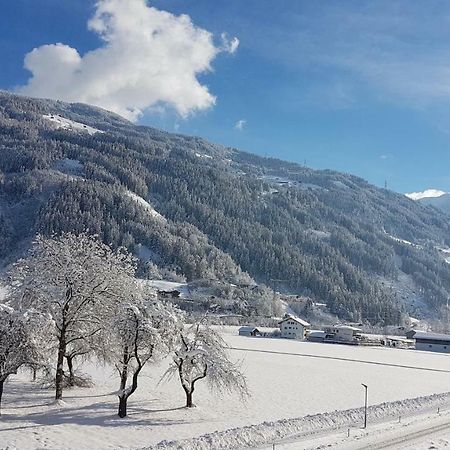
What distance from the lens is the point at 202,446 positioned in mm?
27547

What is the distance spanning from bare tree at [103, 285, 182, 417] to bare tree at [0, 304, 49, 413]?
17.6 ft

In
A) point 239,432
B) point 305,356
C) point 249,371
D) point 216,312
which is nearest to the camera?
point 239,432

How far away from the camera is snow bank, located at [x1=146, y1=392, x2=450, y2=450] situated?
27.8 m

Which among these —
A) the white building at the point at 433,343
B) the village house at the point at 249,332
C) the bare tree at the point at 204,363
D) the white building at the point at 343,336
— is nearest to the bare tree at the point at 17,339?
the bare tree at the point at 204,363

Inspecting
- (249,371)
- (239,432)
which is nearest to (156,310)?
(239,432)

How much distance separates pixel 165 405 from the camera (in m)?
39.0

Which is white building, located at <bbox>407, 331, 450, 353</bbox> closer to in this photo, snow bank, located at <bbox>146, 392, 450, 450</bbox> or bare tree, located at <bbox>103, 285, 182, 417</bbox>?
snow bank, located at <bbox>146, 392, 450, 450</bbox>

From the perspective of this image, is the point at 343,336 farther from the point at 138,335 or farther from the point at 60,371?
the point at 138,335

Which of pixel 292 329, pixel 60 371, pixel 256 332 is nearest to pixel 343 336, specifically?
pixel 292 329

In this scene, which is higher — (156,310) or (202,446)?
(156,310)

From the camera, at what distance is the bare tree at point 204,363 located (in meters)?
37.6

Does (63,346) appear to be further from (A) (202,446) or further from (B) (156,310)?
(A) (202,446)

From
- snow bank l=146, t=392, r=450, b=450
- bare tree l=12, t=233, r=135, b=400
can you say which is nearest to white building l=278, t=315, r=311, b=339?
snow bank l=146, t=392, r=450, b=450

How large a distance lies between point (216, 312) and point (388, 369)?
4581 inches
